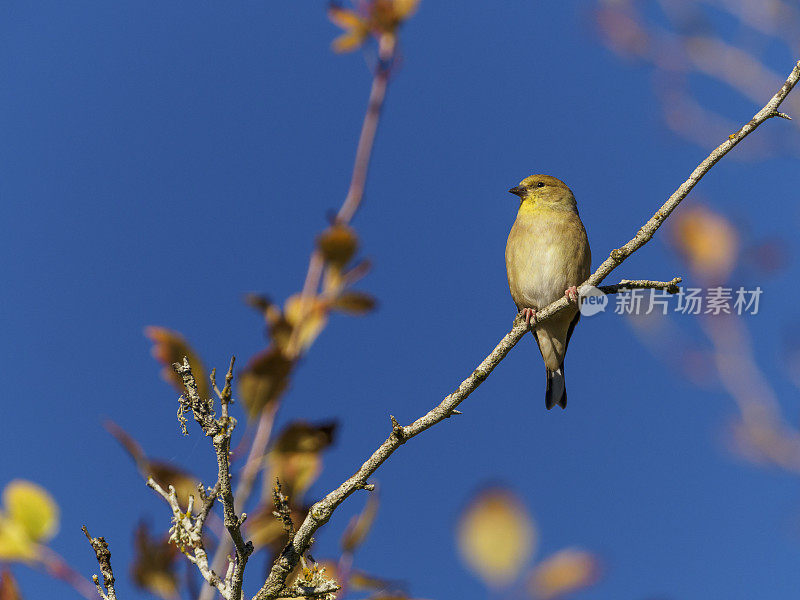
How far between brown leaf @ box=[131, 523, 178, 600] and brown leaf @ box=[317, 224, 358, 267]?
2.01 ft

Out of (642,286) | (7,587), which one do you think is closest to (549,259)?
(642,286)

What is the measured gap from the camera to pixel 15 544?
1126mm

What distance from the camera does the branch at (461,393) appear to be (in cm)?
180

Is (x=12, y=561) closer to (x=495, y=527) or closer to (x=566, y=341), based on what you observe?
(x=495, y=527)

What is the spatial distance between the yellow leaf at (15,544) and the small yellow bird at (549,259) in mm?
4162

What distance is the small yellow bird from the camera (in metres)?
5.29

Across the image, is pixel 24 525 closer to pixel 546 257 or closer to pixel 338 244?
pixel 338 244

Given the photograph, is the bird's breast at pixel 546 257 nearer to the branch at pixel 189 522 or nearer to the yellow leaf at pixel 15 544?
the branch at pixel 189 522

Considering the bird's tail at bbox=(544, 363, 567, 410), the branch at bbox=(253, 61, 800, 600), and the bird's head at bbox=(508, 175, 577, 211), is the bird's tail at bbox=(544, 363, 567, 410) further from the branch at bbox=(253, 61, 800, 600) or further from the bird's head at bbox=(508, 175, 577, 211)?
the branch at bbox=(253, 61, 800, 600)

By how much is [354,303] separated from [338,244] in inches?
5.0

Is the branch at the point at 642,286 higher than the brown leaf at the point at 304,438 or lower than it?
higher

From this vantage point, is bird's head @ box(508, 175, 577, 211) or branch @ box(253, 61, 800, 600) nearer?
branch @ box(253, 61, 800, 600)

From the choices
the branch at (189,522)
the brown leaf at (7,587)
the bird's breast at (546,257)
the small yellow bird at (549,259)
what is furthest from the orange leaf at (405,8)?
the bird's breast at (546,257)

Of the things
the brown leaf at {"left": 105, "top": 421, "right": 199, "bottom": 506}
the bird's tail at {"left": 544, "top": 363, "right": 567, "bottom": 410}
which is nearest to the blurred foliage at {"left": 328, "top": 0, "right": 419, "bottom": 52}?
the brown leaf at {"left": 105, "top": 421, "right": 199, "bottom": 506}
